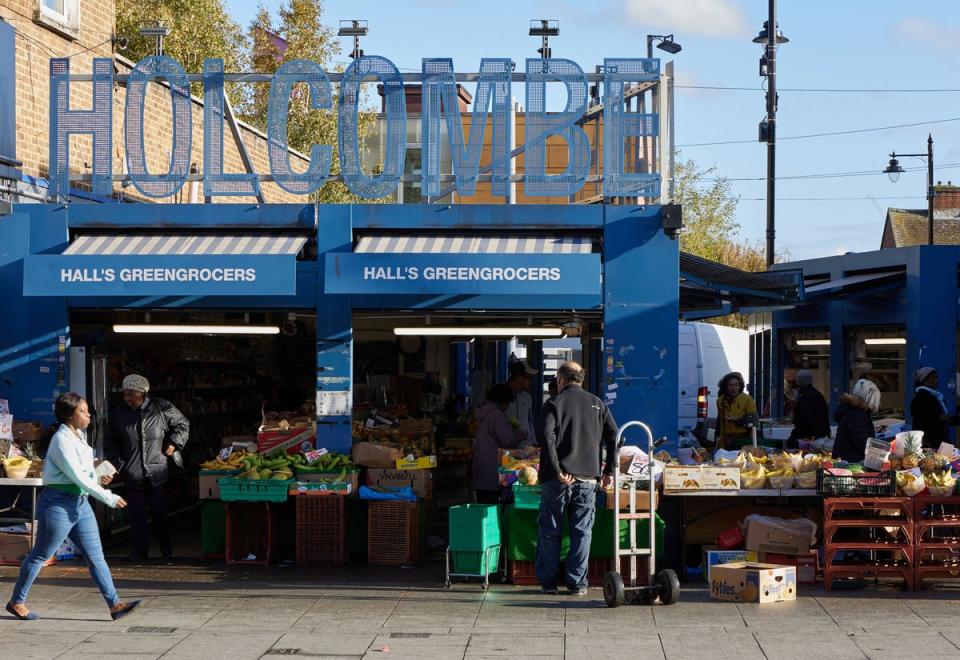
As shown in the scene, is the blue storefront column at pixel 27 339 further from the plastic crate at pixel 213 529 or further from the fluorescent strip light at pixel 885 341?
the fluorescent strip light at pixel 885 341

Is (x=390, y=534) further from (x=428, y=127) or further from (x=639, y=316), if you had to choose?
(x=428, y=127)

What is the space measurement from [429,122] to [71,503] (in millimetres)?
5505

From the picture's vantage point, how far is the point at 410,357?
20734 mm

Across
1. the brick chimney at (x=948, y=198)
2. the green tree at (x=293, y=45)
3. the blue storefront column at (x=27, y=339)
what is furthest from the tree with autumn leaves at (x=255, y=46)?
the brick chimney at (x=948, y=198)

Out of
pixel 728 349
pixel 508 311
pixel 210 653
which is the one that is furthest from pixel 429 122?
pixel 728 349

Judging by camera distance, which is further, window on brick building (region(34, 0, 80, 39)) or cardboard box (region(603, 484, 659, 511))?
window on brick building (region(34, 0, 80, 39))

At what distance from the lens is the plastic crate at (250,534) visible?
40.0 ft

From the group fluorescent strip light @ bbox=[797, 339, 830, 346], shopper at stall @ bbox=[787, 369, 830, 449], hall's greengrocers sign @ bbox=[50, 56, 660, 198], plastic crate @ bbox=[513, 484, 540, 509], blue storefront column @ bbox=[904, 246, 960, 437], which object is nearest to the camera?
plastic crate @ bbox=[513, 484, 540, 509]

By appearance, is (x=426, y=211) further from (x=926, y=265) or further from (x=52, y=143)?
(x=926, y=265)

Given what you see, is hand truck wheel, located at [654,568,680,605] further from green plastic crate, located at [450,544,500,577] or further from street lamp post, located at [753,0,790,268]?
street lamp post, located at [753,0,790,268]

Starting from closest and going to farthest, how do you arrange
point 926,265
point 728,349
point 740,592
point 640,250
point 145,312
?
point 740,592 < point 640,250 < point 145,312 < point 926,265 < point 728,349

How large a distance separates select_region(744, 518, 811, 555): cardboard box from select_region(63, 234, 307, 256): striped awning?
497cm

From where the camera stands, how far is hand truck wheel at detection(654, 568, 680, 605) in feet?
32.4

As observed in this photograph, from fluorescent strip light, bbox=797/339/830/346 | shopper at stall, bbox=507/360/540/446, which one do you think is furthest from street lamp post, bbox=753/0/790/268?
shopper at stall, bbox=507/360/540/446
